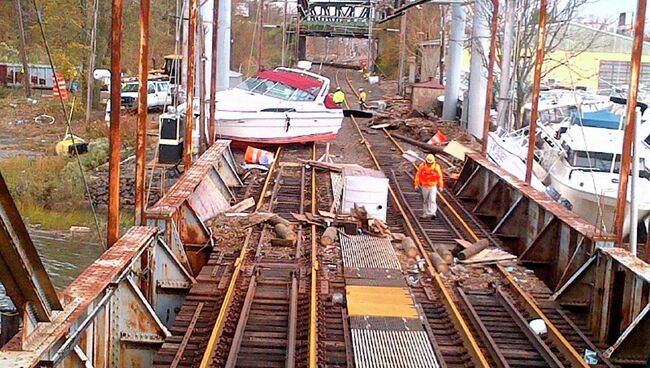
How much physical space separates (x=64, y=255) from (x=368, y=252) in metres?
12.4

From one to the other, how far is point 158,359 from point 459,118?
25889 mm

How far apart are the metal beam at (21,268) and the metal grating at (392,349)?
3786mm

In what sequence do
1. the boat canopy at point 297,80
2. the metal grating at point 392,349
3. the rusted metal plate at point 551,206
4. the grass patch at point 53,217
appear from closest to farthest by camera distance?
the metal grating at point 392,349 → the rusted metal plate at point 551,206 → the grass patch at point 53,217 → the boat canopy at point 297,80

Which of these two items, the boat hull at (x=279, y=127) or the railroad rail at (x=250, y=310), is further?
the boat hull at (x=279, y=127)

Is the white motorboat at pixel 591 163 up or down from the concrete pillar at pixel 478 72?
down

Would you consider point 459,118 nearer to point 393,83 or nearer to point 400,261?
point 400,261

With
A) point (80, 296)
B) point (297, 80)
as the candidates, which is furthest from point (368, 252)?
point (297, 80)

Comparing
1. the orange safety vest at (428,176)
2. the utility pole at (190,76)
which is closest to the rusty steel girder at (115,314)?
the utility pole at (190,76)

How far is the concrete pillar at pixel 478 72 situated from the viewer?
28.1 m

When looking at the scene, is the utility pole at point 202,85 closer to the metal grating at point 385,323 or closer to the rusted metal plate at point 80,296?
the rusted metal plate at point 80,296

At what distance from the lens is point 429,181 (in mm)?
16234

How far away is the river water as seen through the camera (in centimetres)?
2125

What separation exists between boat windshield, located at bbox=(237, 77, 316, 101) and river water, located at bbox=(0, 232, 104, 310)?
270 inches

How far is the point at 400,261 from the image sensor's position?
43.2 ft
